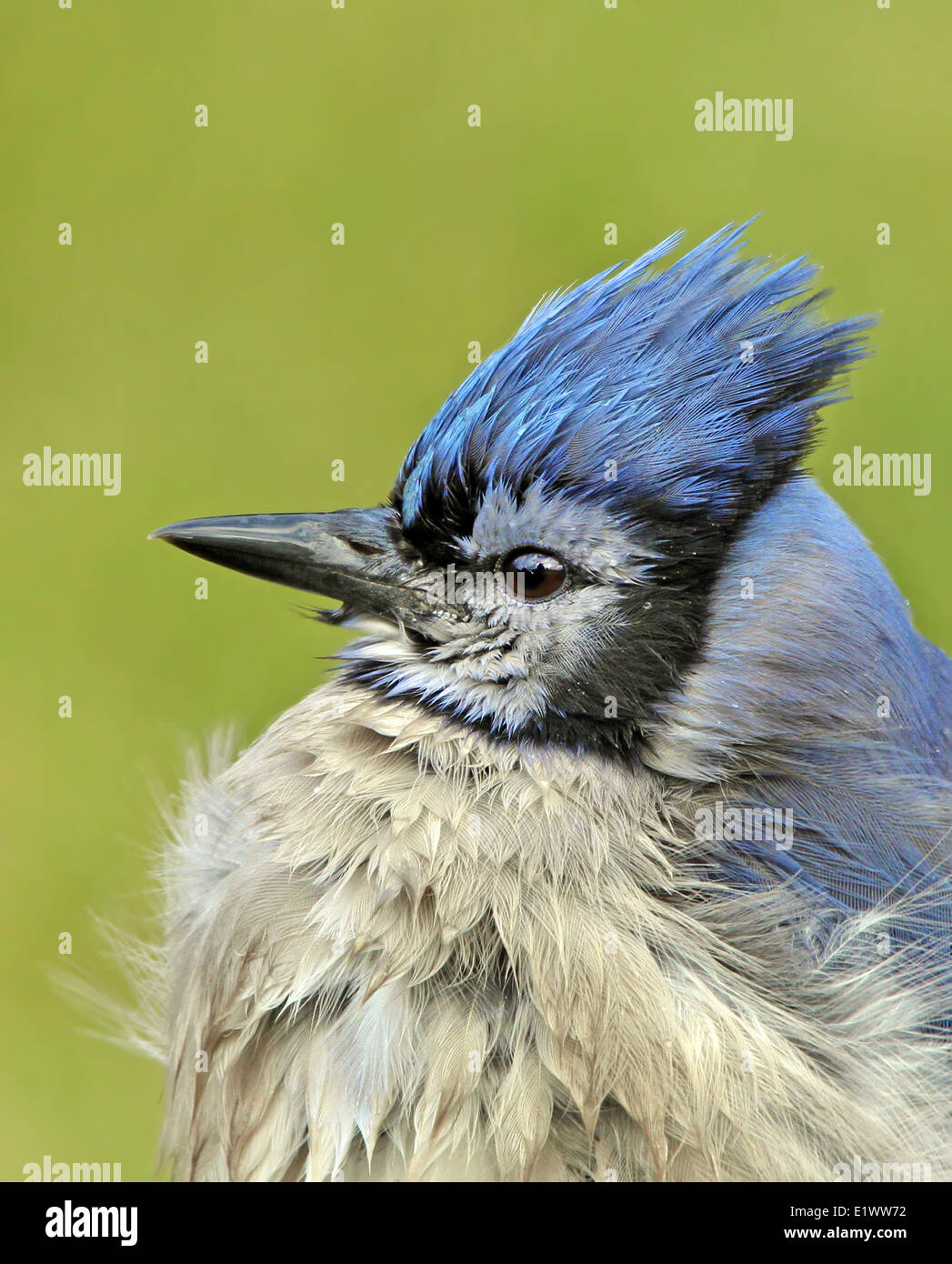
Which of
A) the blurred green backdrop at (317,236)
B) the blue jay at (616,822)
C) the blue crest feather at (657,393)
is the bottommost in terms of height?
the blue jay at (616,822)

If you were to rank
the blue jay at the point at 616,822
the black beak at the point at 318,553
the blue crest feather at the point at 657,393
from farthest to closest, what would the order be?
1. the black beak at the point at 318,553
2. the blue crest feather at the point at 657,393
3. the blue jay at the point at 616,822

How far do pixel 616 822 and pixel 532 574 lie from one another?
1.67 feet

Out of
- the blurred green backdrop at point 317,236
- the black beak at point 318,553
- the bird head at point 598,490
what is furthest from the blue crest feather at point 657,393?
the blurred green backdrop at point 317,236

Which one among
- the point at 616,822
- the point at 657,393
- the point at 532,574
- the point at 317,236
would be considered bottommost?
the point at 616,822

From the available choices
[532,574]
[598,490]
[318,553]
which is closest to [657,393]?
[598,490]

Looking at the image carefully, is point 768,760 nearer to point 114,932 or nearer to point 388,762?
point 388,762

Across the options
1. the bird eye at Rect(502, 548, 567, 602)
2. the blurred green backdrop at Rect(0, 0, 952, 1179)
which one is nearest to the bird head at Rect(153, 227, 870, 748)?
the bird eye at Rect(502, 548, 567, 602)

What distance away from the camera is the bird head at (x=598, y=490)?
2.65 metres

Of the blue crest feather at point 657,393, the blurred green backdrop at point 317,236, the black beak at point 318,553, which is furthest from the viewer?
the blurred green backdrop at point 317,236

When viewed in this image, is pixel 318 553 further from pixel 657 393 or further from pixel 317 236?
pixel 317 236

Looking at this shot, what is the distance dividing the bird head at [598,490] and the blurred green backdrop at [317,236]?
3.04m

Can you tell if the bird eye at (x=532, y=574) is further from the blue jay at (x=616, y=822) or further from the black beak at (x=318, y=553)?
the black beak at (x=318, y=553)

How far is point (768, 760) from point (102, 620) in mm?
4058

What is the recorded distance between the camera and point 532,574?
274 centimetres
